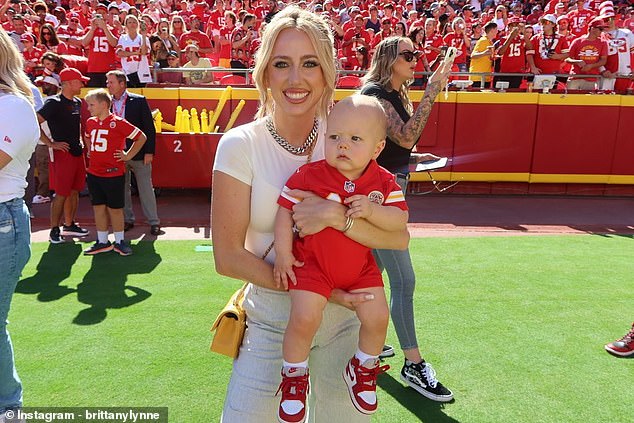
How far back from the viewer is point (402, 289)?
3562 mm

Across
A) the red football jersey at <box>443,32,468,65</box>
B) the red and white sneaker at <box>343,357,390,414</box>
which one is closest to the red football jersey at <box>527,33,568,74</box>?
the red football jersey at <box>443,32,468,65</box>

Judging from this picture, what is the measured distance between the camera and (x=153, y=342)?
14.4 feet

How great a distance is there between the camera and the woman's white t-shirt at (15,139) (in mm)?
2664

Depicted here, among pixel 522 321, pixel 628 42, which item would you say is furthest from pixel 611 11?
pixel 522 321

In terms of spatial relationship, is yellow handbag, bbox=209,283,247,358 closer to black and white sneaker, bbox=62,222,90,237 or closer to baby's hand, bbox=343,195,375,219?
baby's hand, bbox=343,195,375,219

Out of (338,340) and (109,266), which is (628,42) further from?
(338,340)

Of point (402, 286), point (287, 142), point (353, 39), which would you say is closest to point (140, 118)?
point (402, 286)

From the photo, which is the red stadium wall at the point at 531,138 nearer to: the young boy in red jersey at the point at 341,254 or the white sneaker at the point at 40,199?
the white sneaker at the point at 40,199

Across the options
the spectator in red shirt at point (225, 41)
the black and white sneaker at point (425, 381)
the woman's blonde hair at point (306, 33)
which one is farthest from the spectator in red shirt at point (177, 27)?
the woman's blonde hair at point (306, 33)

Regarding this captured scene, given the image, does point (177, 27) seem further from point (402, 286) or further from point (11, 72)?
→ point (402, 286)

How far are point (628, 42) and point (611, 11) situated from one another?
0.80 metres

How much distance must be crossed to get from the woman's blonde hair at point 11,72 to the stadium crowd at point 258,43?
537cm

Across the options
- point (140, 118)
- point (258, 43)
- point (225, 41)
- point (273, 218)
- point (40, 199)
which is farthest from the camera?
point (225, 41)

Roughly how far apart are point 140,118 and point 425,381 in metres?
5.54
